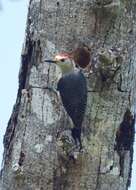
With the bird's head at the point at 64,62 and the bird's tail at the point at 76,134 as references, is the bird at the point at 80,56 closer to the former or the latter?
the bird's head at the point at 64,62

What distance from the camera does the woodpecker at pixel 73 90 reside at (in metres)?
3.33

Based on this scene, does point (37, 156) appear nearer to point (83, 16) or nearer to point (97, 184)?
point (97, 184)

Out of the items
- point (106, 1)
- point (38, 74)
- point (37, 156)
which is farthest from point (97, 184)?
point (106, 1)

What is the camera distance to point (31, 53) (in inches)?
139

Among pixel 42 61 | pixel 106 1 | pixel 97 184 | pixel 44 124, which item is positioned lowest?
pixel 97 184

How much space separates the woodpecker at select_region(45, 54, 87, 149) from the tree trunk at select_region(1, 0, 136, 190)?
0.09 feet

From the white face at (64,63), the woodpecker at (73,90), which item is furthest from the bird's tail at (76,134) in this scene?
the white face at (64,63)

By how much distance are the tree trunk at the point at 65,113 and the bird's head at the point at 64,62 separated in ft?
0.11

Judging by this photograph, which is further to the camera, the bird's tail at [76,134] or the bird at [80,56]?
the bird at [80,56]

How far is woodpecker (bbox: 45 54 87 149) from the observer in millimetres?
3328

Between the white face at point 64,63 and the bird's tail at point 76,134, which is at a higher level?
the white face at point 64,63

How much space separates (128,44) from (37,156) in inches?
23.4

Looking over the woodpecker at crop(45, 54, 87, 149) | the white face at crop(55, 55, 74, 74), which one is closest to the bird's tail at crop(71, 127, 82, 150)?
the woodpecker at crop(45, 54, 87, 149)

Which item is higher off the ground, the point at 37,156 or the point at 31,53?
the point at 31,53
